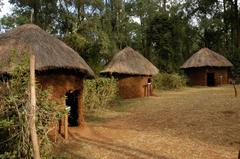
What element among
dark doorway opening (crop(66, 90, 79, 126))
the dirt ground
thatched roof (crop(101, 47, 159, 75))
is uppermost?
thatched roof (crop(101, 47, 159, 75))

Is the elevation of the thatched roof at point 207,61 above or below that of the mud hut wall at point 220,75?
above

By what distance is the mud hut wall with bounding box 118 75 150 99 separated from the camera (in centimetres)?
2314

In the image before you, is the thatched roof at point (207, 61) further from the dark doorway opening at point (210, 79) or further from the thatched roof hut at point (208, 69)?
the dark doorway opening at point (210, 79)

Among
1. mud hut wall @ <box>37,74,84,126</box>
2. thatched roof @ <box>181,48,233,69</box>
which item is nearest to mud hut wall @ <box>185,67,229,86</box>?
thatched roof @ <box>181,48,233,69</box>

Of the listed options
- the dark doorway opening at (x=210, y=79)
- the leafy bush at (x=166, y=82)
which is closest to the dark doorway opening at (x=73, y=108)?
the leafy bush at (x=166, y=82)

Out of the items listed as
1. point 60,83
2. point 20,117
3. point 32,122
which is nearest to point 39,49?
point 60,83

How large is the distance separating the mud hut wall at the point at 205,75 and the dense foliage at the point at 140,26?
2.01 metres

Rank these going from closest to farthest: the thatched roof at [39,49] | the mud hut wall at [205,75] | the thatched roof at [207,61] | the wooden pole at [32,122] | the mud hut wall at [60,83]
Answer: the wooden pole at [32,122] < the thatched roof at [39,49] < the mud hut wall at [60,83] < the thatched roof at [207,61] < the mud hut wall at [205,75]

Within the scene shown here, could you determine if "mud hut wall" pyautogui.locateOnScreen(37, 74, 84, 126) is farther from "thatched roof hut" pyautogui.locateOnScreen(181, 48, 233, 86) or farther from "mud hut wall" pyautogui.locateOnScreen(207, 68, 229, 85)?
Answer: "mud hut wall" pyautogui.locateOnScreen(207, 68, 229, 85)

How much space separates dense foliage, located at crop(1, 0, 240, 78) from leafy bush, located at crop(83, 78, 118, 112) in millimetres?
4582

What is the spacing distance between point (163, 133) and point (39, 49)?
15.4 ft

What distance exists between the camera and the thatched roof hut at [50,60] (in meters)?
11.7

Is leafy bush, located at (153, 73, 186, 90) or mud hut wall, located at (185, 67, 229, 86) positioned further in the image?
mud hut wall, located at (185, 67, 229, 86)

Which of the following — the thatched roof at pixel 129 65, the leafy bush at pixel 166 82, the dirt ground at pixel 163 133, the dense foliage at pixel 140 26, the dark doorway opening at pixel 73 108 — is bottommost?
the dirt ground at pixel 163 133
